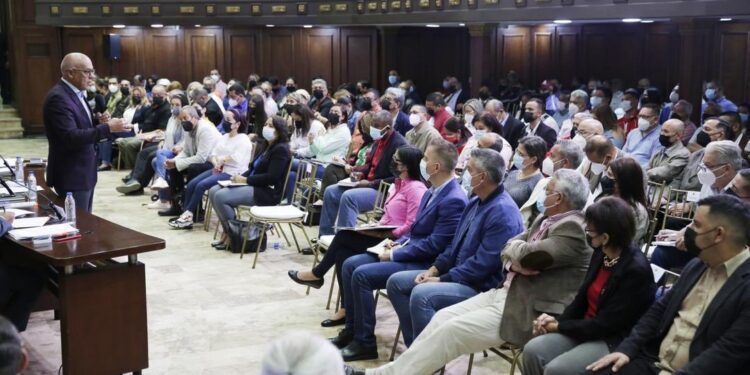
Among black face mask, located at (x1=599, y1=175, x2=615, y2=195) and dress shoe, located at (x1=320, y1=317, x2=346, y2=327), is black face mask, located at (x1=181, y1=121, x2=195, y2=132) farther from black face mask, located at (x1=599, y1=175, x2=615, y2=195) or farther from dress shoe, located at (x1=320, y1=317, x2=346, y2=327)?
black face mask, located at (x1=599, y1=175, x2=615, y2=195)

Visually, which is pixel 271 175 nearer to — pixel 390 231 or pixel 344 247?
pixel 344 247

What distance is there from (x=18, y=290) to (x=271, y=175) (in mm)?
3306

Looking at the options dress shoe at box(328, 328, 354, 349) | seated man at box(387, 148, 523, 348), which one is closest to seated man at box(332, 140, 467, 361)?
dress shoe at box(328, 328, 354, 349)

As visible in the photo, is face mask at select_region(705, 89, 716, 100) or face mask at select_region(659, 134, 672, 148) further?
face mask at select_region(705, 89, 716, 100)

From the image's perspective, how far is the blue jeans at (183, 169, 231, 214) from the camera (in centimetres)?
906

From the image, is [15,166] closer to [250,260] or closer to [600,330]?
[250,260]

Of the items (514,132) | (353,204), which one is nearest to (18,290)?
(353,204)

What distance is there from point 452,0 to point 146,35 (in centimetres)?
905

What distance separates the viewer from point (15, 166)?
7.43 m

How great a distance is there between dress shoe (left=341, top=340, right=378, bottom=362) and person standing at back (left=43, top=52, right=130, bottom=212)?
8.06ft

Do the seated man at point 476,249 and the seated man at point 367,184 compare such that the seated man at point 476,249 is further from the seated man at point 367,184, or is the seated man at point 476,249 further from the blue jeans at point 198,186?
the blue jeans at point 198,186

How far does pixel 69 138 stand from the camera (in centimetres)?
637

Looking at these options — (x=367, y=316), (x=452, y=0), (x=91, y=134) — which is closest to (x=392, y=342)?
(x=367, y=316)

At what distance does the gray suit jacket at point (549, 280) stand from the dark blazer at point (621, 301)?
384 millimetres
